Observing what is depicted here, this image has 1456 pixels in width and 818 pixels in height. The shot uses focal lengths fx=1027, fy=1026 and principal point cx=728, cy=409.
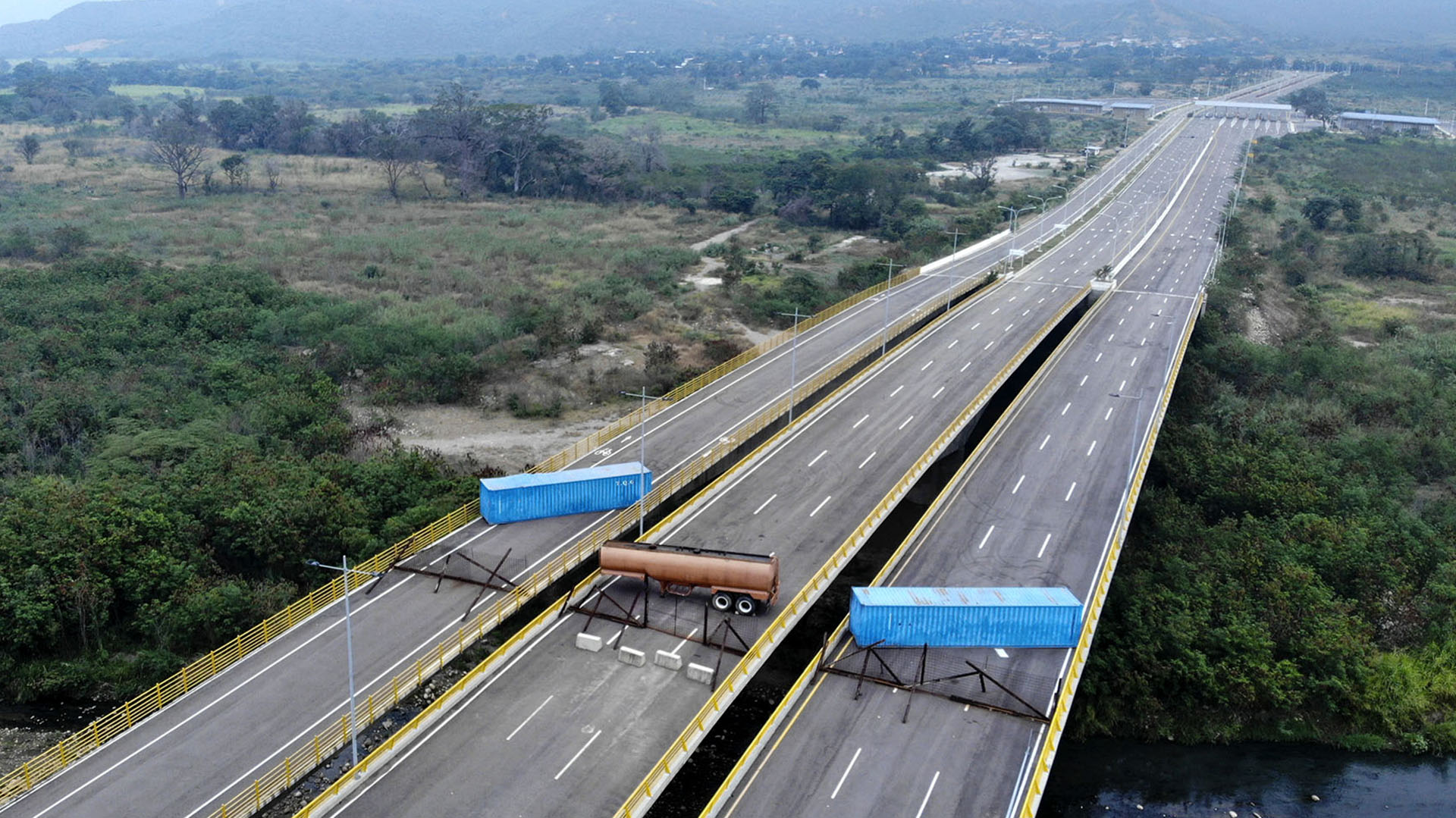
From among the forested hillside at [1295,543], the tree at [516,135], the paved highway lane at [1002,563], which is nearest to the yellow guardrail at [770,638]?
the paved highway lane at [1002,563]

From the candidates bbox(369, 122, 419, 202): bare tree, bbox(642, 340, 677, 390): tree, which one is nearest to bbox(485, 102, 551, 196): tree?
bbox(369, 122, 419, 202): bare tree

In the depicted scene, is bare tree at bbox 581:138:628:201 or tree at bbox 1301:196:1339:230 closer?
tree at bbox 1301:196:1339:230

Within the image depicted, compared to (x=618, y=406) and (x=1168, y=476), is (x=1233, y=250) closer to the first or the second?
(x=1168, y=476)

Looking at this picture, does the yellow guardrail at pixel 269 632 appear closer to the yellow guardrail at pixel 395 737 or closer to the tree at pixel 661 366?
the yellow guardrail at pixel 395 737

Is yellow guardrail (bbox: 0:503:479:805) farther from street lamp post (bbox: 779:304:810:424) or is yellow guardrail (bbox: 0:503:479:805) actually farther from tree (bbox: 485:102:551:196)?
tree (bbox: 485:102:551:196)

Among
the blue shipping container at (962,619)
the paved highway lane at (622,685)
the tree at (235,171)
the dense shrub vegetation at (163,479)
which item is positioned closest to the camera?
the paved highway lane at (622,685)

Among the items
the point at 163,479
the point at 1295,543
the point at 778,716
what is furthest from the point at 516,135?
the point at 778,716
